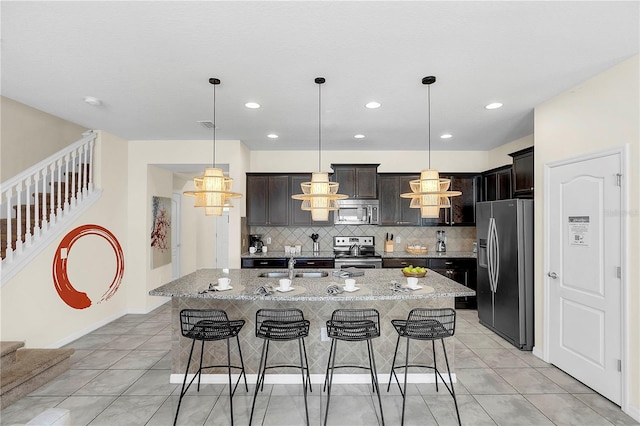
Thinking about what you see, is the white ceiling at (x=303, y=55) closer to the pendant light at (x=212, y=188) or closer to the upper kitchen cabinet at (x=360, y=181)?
the pendant light at (x=212, y=188)

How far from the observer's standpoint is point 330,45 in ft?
8.00

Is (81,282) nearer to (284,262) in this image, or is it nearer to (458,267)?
(284,262)

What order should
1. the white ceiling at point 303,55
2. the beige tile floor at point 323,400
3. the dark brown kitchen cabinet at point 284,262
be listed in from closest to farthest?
1. the white ceiling at point 303,55
2. the beige tile floor at point 323,400
3. the dark brown kitchen cabinet at point 284,262

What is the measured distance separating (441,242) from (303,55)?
4.61 meters

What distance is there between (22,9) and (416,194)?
312 centimetres

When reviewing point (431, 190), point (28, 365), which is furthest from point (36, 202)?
point (431, 190)

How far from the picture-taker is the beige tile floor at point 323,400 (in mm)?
2582

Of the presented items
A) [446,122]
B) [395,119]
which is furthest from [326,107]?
[446,122]

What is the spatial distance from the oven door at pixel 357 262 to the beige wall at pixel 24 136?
462cm

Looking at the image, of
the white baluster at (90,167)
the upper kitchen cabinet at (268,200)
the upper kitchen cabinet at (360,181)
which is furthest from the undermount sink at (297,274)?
the white baluster at (90,167)

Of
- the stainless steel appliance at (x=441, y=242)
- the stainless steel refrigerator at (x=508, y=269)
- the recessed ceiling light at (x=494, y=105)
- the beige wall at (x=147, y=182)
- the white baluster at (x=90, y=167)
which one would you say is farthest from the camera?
the stainless steel appliance at (x=441, y=242)

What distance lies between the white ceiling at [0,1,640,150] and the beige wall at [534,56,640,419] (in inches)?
5.8

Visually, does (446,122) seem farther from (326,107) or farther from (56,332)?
(56,332)

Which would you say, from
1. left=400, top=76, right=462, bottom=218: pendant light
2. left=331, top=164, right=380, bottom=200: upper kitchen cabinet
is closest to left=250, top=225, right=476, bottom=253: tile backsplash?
left=331, top=164, right=380, bottom=200: upper kitchen cabinet
